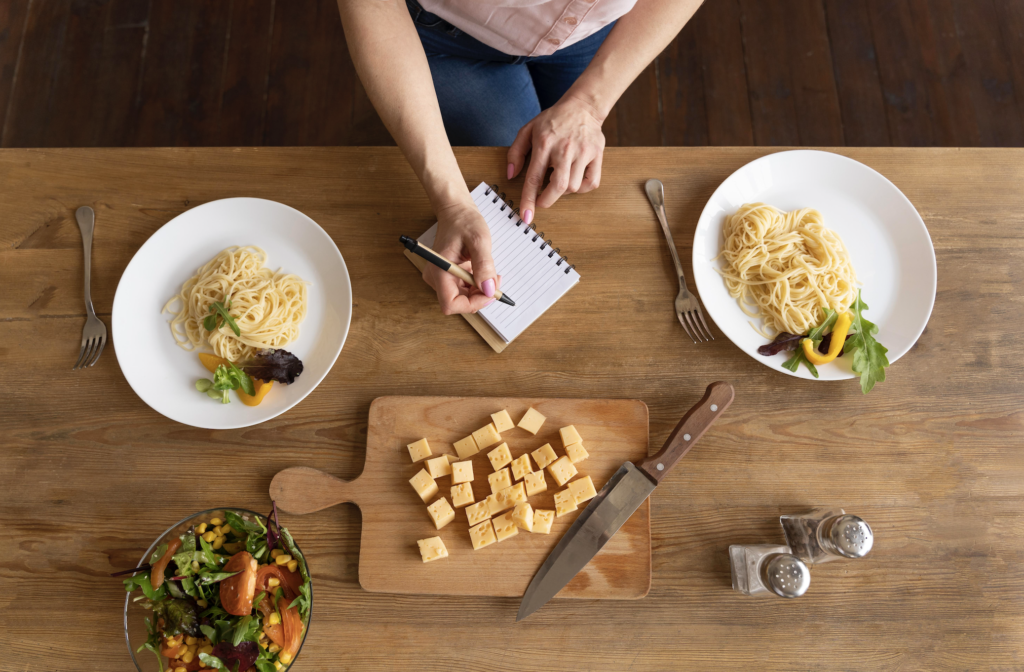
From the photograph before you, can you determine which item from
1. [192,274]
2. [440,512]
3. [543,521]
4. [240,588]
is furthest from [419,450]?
[192,274]

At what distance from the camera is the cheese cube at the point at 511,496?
1478 millimetres

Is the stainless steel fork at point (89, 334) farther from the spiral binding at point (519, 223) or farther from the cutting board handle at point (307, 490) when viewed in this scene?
the spiral binding at point (519, 223)

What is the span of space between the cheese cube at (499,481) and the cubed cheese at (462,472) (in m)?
0.06

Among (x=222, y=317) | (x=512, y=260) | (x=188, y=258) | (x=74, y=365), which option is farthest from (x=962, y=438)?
(x=74, y=365)

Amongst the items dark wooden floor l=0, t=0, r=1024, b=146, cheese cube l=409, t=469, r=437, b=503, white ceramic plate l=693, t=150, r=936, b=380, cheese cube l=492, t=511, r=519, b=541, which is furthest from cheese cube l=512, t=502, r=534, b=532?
dark wooden floor l=0, t=0, r=1024, b=146

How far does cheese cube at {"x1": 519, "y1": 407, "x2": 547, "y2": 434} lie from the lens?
1.53 m

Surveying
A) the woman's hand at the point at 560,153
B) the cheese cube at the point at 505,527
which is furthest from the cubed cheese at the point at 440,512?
the woman's hand at the point at 560,153

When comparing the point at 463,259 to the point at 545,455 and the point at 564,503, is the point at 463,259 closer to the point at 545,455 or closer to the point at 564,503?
the point at 545,455

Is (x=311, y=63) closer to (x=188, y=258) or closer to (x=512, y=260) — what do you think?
(x=188, y=258)

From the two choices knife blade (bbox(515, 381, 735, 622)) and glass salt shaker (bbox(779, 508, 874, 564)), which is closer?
→ glass salt shaker (bbox(779, 508, 874, 564))

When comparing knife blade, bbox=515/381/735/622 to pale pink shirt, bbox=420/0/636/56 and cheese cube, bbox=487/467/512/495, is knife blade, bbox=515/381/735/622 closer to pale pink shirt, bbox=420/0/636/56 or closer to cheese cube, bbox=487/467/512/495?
cheese cube, bbox=487/467/512/495

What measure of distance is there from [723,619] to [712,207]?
1088 millimetres

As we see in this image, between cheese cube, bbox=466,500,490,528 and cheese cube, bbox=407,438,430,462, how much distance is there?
0.59 ft

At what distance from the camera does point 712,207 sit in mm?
1609
